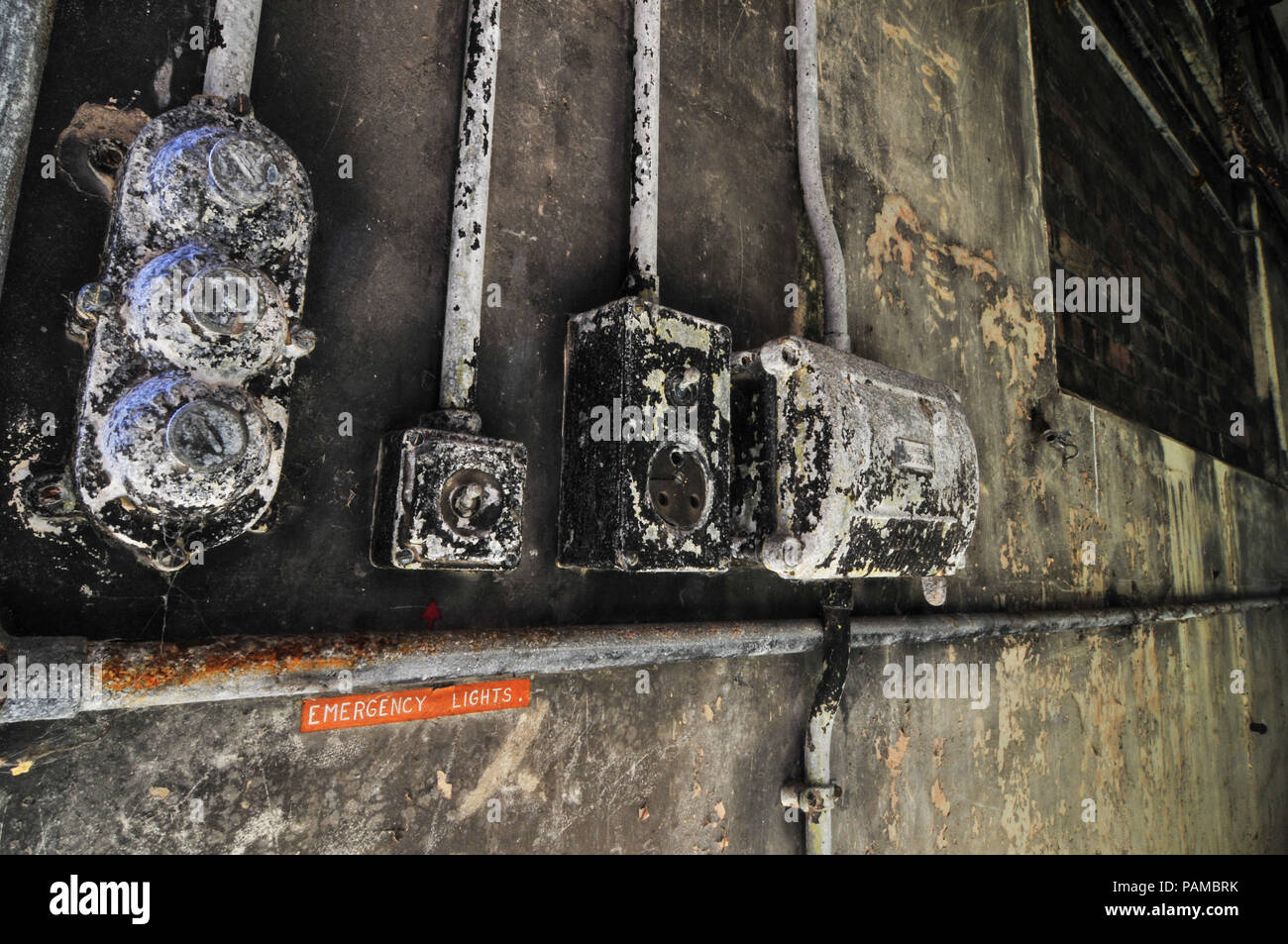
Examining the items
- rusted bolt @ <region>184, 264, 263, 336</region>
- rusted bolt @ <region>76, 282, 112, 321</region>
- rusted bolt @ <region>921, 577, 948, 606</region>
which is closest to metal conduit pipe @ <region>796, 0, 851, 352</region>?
rusted bolt @ <region>921, 577, 948, 606</region>

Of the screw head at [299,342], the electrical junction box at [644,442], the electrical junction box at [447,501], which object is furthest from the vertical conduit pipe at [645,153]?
the screw head at [299,342]

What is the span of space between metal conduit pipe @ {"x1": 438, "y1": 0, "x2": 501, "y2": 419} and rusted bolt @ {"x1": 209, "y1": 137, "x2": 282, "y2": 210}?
26 cm

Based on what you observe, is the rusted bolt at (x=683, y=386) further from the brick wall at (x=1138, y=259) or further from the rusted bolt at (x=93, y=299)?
the brick wall at (x=1138, y=259)

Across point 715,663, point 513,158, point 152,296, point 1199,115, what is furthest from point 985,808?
point 1199,115

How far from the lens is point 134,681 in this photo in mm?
720

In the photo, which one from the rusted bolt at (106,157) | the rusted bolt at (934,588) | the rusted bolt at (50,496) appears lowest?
the rusted bolt at (934,588)

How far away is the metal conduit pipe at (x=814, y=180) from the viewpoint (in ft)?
5.12

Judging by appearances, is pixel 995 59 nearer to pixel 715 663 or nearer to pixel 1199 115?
pixel 715 663

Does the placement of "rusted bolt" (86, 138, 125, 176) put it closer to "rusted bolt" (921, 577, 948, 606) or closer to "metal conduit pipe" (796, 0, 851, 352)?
"metal conduit pipe" (796, 0, 851, 352)

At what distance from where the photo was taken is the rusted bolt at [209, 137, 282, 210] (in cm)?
79

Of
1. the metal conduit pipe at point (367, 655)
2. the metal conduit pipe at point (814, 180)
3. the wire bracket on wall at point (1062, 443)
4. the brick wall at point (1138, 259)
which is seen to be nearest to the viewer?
the metal conduit pipe at point (367, 655)

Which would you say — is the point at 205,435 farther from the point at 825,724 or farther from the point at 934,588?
the point at 934,588

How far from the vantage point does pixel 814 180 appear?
1.59 m

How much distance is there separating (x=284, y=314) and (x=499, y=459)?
295 millimetres
